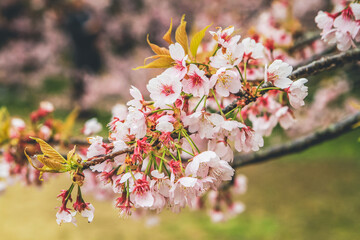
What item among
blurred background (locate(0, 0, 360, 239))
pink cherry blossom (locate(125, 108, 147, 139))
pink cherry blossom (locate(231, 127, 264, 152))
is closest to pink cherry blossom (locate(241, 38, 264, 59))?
pink cherry blossom (locate(231, 127, 264, 152))

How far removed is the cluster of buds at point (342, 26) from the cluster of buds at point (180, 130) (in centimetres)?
29

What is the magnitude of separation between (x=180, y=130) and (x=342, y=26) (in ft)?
1.83

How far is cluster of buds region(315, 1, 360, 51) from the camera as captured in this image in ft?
2.86

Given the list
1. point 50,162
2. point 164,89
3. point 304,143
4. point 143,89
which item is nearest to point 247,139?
point 164,89

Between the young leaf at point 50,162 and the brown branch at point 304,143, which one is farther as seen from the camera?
the brown branch at point 304,143

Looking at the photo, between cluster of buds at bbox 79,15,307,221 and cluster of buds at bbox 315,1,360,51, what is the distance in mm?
286

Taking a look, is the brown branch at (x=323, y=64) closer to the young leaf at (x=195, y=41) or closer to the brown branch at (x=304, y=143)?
the young leaf at (x=195, y=41)

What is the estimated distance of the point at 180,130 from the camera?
685 millimetres

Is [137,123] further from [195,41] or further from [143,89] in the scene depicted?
[143,89]

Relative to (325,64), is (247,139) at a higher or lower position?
lower

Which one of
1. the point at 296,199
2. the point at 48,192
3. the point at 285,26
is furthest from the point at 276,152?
the point at 48,192

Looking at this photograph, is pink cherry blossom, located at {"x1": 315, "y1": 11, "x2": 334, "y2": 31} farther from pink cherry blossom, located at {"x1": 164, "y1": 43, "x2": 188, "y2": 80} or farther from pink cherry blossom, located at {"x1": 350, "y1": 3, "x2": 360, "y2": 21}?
pink cherry blossom, located at {"x1": 164, "y1": 43, "x2": 188, "y2": 80}

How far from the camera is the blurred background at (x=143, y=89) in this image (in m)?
3.79

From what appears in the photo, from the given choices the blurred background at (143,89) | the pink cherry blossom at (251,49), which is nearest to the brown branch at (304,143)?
the blurred background at (143,89)
